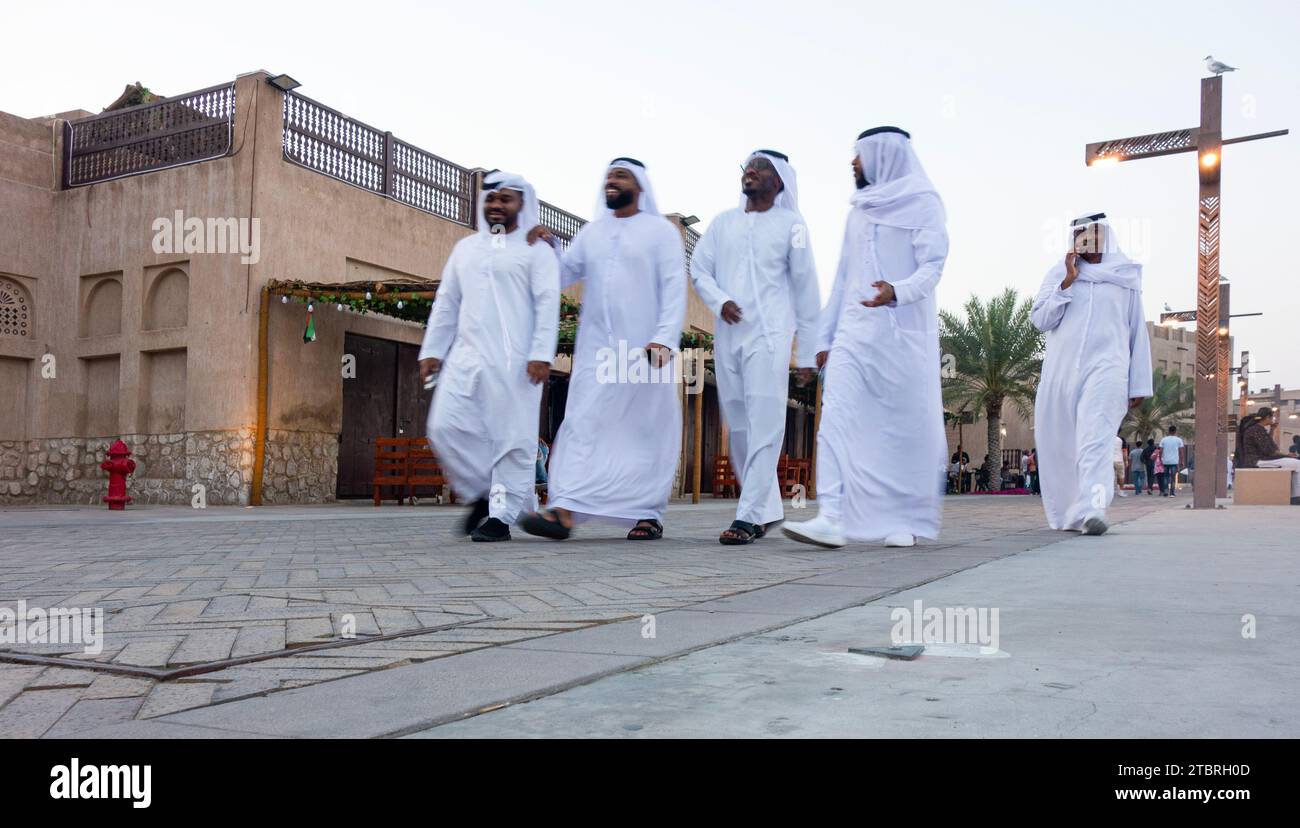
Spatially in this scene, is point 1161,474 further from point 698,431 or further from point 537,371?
point 537,371

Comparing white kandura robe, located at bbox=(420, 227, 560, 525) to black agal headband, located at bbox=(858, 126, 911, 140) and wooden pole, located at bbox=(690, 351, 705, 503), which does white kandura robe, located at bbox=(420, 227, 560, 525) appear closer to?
black agal headband, located at bbox=(858, 126, 911, 140)

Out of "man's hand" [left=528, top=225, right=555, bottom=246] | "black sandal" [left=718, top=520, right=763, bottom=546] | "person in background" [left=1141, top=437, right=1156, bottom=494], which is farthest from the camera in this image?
"person in background" [left=1141, top=437, right=1156, bottom=494]

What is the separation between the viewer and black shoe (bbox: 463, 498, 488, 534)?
22.3ft

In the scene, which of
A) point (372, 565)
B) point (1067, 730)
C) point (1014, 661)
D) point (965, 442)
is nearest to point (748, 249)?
point (372, 565)

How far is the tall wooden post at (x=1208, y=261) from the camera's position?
45.4 feet

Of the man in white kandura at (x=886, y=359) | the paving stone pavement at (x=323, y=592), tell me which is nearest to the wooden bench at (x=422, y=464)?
the paving stone pavement at (x=323, y=592)

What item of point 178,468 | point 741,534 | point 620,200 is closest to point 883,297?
point 741,534

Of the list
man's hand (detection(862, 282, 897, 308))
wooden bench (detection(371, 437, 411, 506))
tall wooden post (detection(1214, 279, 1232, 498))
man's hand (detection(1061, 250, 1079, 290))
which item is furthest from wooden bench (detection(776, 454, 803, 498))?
man's hand (detection(862, 282, 897, 308))

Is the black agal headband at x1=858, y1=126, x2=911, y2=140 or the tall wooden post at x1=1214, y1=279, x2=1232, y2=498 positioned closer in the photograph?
the black agal headband at x1=858, y1=126, x2=911, y2=140

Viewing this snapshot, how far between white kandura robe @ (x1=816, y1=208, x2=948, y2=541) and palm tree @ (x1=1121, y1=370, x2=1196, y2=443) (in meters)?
40.3

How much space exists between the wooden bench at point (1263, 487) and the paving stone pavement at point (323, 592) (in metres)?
9.96

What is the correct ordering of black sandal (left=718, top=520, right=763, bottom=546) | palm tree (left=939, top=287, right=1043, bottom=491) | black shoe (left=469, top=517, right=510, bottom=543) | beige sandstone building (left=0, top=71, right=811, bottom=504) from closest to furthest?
1. black sandal (left=718, top=520, right=763, bottom=546)
2. black shoe (left=469, top=517, right=510, bottom=543)
3. beige sandstone building (left=0, top=71, right=811, bottom=504)
4. palm tree (left=939, top=287, right=1043, bottom=491)
